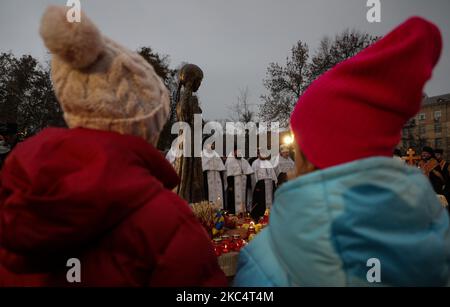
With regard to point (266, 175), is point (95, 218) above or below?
above

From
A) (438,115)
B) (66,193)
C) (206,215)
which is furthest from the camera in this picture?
(438,115)

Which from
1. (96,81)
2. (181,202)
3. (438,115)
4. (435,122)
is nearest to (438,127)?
(435,122)

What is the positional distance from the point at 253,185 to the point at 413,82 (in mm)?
9967

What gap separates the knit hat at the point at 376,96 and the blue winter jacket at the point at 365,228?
90mm

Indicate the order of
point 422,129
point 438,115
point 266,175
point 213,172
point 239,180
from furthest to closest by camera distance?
1. point 422,129
2. point 438,115
3. point 266,175
4. point 239,180
5. point 213,172

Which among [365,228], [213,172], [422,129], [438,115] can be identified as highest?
[438,115]

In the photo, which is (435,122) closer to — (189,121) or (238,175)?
(238,175)

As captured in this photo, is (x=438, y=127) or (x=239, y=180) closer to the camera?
(x=239, y=180)

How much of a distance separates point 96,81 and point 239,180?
954cm

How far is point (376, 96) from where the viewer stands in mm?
1009

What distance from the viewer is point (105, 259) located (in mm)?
1028

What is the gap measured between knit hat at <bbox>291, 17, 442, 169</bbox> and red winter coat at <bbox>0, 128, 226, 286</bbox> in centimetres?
54
